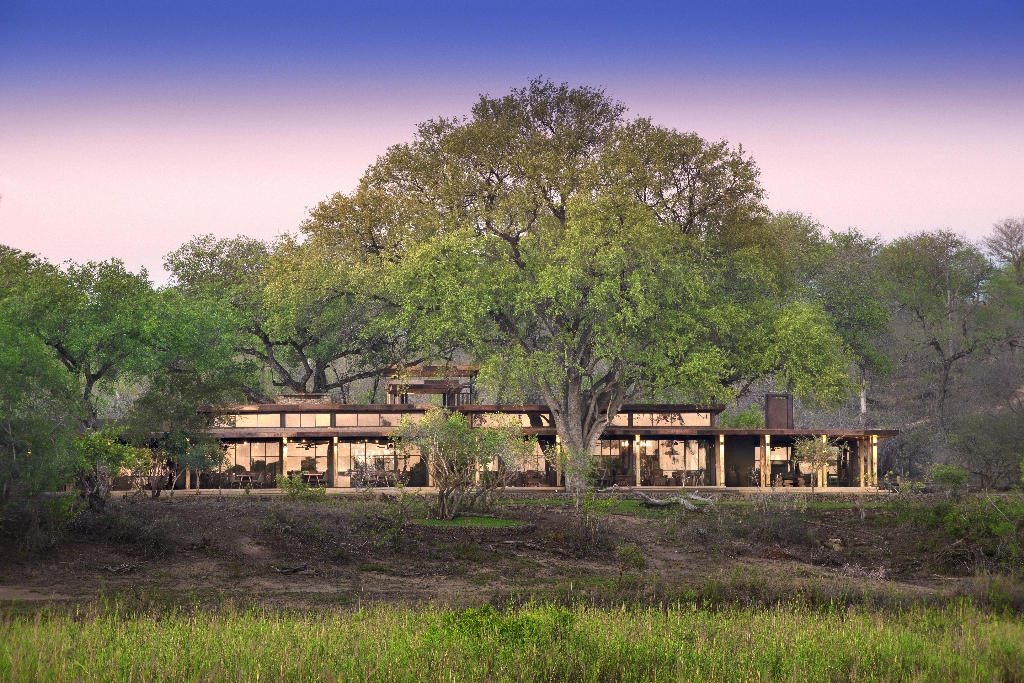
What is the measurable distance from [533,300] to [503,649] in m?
29.7

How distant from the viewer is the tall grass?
14055mm

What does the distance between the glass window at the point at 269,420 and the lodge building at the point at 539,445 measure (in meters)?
0.05

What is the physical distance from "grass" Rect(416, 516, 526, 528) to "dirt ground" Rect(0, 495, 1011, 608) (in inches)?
19.2

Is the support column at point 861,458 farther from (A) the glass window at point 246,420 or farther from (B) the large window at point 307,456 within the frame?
(A) the glass window at point 246,420

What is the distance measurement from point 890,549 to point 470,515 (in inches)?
495

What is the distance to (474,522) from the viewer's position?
32188 millimetres

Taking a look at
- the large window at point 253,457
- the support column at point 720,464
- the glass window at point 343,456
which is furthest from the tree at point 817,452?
the large window at point 253,457

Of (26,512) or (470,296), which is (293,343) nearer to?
(470,296)

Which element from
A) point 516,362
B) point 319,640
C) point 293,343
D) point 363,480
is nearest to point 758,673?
point 319,640

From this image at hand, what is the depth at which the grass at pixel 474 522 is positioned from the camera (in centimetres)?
3156

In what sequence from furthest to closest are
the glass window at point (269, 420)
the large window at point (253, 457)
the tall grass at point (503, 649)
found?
1. the large window at point (253, 457)
2. the glass window at point (269, 420)
3. the tall grass at point (503, 649)

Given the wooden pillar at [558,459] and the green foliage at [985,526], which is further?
the wooden pillar at [558,459]

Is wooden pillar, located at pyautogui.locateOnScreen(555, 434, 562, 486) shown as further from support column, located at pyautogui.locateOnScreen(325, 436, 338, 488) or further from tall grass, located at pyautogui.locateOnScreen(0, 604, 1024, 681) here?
tall grass, located at pyautogui.locateOnScreen(0, 604, 1024, 681)

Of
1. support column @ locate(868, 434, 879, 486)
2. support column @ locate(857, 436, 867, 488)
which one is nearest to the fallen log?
support column @ locate(857, 436, 867, 488)
